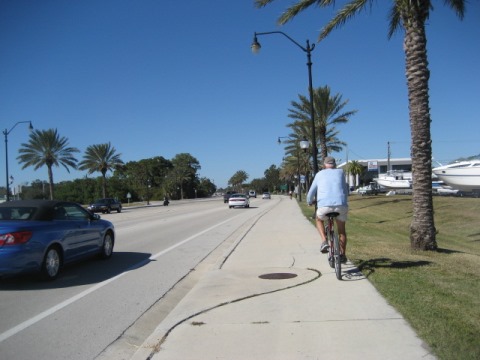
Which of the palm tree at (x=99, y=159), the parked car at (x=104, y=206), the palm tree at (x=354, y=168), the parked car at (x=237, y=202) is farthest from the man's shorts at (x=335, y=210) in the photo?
the palm tree at (x=354, y=168)

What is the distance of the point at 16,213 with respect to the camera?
8867 mm

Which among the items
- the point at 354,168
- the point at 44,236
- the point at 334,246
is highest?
the point at 354,168

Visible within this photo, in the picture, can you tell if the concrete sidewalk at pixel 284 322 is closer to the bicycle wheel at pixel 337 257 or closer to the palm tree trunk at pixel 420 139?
the bicycle wheel at pixel 337 257

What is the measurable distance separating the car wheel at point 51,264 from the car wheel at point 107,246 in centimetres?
226

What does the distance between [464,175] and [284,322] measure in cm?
4337

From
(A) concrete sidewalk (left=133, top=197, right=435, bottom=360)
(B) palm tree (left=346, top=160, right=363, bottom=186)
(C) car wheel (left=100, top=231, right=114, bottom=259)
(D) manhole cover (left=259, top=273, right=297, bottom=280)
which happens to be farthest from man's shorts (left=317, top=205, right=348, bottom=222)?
(B) palm tree (left=346, top=160, right=363, bottom=186)

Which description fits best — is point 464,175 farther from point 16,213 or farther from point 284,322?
point 284,322

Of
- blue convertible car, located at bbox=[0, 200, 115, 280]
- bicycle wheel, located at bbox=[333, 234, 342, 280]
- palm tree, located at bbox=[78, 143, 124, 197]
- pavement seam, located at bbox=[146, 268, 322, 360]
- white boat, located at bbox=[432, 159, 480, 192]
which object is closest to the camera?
pavement seam, located at bbox=[146, 268, 322, 360]

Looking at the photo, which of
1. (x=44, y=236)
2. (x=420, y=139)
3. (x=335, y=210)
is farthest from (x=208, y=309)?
(x=420, y=139)

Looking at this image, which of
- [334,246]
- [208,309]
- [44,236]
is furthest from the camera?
[44,236]

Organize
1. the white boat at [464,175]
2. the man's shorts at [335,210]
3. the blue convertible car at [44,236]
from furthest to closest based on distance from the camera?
the white boat at [464,175] < the blue convertible car at [44,236] < the man's shorts at [335,210]

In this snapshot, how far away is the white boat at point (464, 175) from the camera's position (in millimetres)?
43406

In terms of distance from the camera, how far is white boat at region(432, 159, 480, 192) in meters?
43.4

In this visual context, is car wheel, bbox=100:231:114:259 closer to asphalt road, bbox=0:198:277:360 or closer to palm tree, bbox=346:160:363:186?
asphalt road, bbox=0:198:277:360
